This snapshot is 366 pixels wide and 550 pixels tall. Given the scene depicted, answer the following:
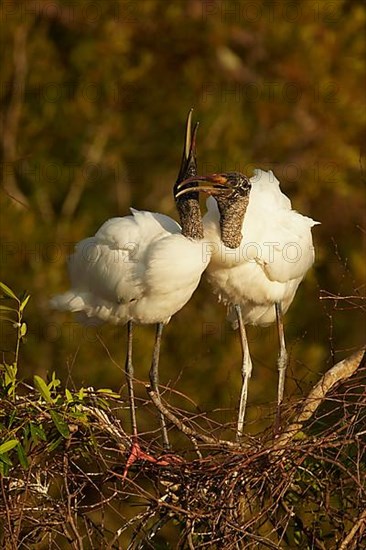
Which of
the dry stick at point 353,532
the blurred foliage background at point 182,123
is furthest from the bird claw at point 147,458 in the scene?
the blurred foliage background at point 182,123

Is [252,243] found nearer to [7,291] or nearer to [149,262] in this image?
[149,262]

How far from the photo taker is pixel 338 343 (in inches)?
434

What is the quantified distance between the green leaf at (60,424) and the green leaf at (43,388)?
6 cm

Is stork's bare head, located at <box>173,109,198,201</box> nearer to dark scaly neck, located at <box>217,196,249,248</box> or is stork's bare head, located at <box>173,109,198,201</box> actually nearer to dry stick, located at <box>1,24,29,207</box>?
dark scaly neck, located at <box>217,196,249,248</box>

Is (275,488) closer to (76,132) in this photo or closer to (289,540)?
(289,540)

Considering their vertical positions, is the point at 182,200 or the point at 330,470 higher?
the point at 182,200

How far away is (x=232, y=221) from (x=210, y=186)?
178 mm

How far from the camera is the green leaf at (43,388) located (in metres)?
4.60

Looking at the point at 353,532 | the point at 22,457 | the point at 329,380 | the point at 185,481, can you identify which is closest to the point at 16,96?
the point at 329,380

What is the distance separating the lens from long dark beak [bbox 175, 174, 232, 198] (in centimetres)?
571

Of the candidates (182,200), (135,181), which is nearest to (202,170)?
(135,181)

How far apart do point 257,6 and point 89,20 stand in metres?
1.30

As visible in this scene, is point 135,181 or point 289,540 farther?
point 135,181

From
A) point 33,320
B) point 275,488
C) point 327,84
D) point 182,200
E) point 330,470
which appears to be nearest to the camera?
point 275,488
